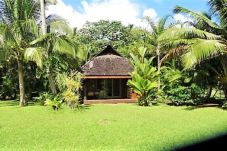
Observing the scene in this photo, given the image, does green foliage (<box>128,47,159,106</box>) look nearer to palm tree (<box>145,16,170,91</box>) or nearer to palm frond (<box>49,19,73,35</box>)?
palm frond (<box>49,19,73,35</box>)

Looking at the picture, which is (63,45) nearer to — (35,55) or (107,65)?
(35,55)

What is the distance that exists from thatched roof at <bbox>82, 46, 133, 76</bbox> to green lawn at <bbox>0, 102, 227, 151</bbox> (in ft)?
23.3

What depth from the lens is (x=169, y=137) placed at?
9531mm

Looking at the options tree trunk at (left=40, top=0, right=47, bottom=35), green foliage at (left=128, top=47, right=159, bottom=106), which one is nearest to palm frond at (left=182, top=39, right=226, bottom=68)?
green foliage at (left=128, top=47, right=159, bottom=106)

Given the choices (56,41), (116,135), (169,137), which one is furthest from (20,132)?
(56,41)

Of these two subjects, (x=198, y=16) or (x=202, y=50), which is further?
(x=198, y=16)

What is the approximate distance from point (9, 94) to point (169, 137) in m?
17.5

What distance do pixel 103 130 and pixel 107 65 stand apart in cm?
1250

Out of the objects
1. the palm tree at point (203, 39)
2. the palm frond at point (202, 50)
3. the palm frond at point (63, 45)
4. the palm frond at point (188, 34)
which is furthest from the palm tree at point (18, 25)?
the palm frond at point (202, 50)

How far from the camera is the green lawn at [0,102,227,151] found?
8.55 m

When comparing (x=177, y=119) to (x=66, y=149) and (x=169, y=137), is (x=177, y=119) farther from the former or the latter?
(x=66, y=149)

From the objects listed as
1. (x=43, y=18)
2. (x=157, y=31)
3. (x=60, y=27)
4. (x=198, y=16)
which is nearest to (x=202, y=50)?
(x=198, y=16)

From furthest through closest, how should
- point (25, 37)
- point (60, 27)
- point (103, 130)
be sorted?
point (60, 27), point (25, 37), point (103, 130)

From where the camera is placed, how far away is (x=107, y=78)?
22672 mm
